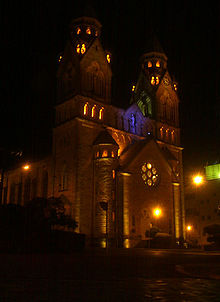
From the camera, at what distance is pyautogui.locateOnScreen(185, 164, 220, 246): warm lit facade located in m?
85.9

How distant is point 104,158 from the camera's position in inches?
2076

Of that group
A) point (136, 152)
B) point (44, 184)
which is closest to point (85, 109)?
point (136, 152)

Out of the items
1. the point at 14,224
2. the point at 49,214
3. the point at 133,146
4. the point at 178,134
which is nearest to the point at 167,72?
the point at 178,134

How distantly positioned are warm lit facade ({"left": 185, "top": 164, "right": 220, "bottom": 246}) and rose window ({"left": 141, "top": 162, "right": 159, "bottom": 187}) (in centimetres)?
2795

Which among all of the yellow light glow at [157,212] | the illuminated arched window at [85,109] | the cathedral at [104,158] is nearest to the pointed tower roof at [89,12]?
the cathedral at [104,158]

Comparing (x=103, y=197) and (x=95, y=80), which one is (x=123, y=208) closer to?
(x=103, y=197)

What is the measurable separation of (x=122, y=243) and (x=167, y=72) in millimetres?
34942

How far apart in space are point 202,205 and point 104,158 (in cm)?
4456

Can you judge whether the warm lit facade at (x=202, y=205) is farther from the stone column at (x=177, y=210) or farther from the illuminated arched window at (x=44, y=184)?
the illuminated arched window at (x=44, y=184)

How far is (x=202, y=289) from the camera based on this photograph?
1059cm

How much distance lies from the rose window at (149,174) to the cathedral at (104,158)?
0.17 meters

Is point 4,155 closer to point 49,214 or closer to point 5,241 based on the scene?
point 49,214

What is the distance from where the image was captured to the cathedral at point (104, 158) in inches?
2040

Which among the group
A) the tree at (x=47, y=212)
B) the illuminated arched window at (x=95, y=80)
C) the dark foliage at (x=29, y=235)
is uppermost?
the illuminated arched window at (x=95, y=80)
